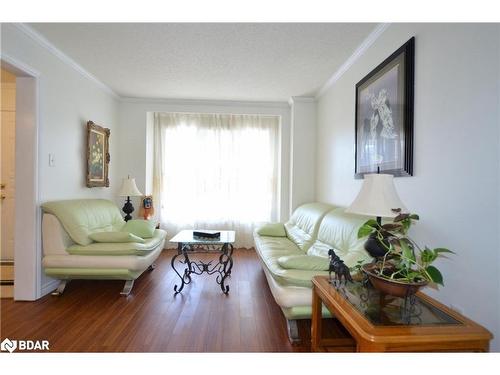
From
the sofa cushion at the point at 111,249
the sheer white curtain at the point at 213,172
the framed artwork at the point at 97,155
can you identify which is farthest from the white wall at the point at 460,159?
the framed artwork at the point at 97,155

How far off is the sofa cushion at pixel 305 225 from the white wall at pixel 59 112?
273 centimetres

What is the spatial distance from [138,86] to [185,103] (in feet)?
2.56

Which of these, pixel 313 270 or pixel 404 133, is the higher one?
pixel 404 133

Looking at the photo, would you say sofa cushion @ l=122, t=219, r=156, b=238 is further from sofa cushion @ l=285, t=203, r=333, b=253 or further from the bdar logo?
sofa cushion @ l=285, t=203, r=333, b=253

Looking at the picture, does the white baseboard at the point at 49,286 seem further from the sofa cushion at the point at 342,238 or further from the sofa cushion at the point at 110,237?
the sofa cushion at the point at 342,238

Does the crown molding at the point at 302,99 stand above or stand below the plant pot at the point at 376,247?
above

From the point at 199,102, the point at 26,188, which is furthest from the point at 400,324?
the point at 199,102

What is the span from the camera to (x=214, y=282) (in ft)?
9.83

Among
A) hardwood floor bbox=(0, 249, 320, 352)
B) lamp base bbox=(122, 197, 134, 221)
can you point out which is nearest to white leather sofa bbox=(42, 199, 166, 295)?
hardwood floor bbox=(0, 249, 320, 352)

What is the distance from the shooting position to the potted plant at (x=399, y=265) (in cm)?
121

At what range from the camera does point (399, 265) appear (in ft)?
4.37

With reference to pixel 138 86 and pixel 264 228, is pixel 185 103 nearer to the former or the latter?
pixel 138 86
